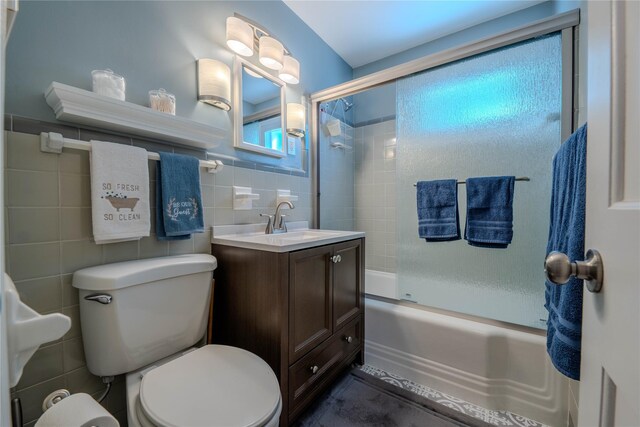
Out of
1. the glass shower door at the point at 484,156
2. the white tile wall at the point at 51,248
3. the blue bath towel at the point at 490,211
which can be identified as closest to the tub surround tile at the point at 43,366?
the white tile wall at the point at 51,248

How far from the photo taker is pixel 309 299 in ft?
3.89

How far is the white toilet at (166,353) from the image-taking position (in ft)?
2.39

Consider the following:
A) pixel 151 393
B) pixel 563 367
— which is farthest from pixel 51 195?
pixel 563 367

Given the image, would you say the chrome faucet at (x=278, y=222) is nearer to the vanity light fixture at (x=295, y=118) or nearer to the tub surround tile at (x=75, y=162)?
the vanity light fixture at (x=295, y=118)

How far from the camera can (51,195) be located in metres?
0.87

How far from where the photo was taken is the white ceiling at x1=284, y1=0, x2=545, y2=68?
5.95 feet

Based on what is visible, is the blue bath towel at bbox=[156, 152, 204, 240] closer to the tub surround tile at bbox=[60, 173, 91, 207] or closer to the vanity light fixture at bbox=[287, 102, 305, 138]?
the tub surround tile at bbox=[60, 173, 91, 207]

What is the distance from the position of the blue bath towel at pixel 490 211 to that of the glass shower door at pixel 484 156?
5.9 inches

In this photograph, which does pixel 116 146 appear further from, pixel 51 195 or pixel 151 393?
pixel 151 393

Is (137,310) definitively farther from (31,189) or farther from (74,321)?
(31,189)

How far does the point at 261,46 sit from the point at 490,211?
5.21 ft

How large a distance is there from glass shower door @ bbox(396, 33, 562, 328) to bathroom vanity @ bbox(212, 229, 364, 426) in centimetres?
64

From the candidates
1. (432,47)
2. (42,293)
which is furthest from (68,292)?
(432,47)

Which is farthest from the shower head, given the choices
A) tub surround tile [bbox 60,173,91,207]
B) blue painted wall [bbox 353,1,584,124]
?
tub surround tile [bbox 60,173,91,207]
